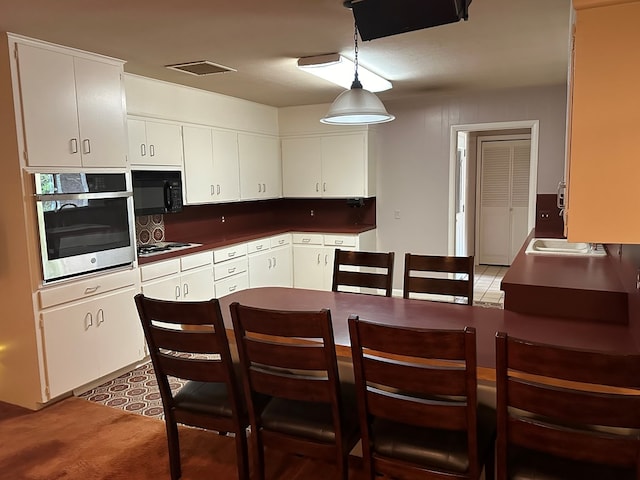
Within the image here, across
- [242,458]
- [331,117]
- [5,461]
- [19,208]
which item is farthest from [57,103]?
[242,458]

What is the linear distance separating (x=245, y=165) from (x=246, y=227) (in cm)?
90

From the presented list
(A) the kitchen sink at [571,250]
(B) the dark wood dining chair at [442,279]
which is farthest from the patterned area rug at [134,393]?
(A) the kitchen sink at [571,250]

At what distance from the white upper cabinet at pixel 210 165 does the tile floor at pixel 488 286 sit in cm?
300

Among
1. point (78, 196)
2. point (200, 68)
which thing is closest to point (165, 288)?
point (78, 196)

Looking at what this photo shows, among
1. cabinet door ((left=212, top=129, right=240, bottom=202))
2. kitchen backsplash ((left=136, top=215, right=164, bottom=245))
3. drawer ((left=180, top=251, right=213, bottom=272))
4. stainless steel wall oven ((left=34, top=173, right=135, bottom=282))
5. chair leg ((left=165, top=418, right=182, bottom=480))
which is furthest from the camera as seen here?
cabinet door ((left=212, top=129, right=240, bottom=202))

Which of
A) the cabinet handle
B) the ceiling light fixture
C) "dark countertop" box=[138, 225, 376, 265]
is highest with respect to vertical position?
the ceiling light fixture

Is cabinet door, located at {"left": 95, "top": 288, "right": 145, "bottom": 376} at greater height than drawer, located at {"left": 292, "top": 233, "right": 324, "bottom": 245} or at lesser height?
lesser

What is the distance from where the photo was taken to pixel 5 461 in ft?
8.82

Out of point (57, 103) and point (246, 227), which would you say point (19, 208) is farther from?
point (246, 227)

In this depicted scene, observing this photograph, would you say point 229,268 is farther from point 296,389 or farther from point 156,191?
point 296,389

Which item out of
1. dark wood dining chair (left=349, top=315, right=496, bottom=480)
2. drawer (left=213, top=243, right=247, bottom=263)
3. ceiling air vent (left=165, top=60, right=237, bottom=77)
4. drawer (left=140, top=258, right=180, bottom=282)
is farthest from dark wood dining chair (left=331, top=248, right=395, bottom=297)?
drawer (left=213, top=243, right=247, bottom=263)

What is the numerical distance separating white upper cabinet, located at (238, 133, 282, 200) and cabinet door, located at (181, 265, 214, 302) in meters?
1.22

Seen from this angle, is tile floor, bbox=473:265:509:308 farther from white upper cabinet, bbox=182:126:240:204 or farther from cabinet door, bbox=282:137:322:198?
white upper cabinet, bbox=182:126:240:204

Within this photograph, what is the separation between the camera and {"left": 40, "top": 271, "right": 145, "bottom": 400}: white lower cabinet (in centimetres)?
318
